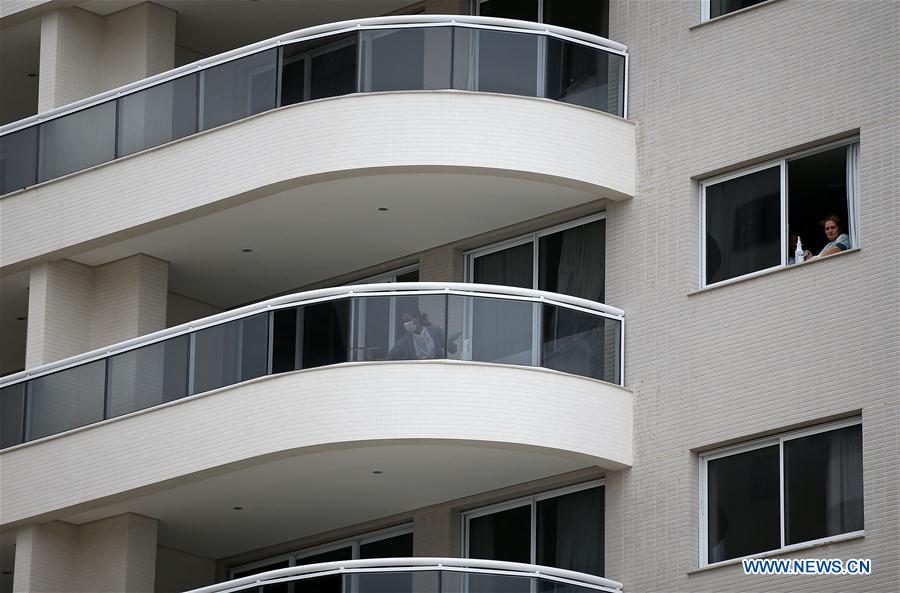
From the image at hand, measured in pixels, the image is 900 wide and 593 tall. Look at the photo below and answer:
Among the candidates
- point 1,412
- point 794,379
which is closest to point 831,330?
point 794,379

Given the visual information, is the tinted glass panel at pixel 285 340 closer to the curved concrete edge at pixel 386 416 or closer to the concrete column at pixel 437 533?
the curved concrete edge at pixel 386 416

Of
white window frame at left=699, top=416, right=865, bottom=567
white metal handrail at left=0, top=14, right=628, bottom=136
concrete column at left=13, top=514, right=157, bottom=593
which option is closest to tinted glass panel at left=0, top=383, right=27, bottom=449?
concrete column at left=13, top=514, right=157, bottom=593

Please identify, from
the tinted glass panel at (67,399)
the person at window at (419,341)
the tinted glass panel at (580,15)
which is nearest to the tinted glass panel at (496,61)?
the tinted glass panel at (580,15)

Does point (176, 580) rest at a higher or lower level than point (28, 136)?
lower

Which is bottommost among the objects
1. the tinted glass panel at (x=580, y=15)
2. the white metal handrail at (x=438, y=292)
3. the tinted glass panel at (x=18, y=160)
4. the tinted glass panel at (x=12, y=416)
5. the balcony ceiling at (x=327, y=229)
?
the tinted glass panel at (x=12, y=416)

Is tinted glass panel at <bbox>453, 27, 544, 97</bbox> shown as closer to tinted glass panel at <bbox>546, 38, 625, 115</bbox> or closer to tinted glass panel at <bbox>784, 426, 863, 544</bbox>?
tinted glass panel at <bbox>546, 38, 625, 115</bbox>

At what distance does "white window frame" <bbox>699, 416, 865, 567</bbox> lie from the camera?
27.4 metres

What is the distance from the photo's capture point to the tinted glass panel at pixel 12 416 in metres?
33.0

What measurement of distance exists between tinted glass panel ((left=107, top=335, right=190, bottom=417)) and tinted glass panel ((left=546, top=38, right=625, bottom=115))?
6680 millimetres

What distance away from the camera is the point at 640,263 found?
30312 millimetres

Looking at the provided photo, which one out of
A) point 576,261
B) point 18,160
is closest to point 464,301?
point 576,261

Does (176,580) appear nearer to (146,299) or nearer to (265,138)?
(146,299)

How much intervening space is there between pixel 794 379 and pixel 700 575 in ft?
9.39

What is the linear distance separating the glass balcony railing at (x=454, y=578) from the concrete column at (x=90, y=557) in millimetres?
4351
